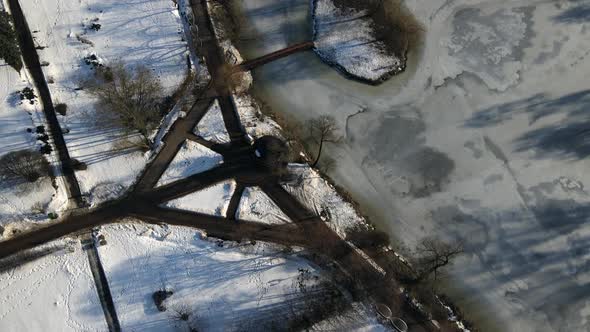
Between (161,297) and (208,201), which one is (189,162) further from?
(161,297)

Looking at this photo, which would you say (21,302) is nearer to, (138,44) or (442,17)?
(138,44)

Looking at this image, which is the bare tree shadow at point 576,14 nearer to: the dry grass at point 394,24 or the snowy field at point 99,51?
the dry grass at point 394,24

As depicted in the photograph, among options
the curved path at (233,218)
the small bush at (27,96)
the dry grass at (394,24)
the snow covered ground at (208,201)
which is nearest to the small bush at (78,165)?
the curved path at (233,218)

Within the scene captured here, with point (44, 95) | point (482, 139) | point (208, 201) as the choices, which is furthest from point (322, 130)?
point (44, 95)

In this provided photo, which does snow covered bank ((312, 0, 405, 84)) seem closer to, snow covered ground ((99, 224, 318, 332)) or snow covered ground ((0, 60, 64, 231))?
snow covered ground ((99, 224, 318, 332))

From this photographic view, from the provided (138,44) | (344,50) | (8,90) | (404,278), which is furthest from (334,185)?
(8,90)
